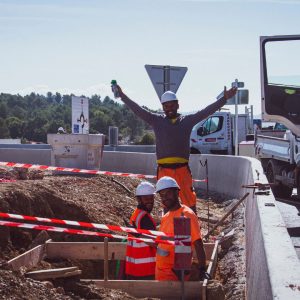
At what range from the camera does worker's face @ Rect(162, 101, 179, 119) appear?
8734 millimetres

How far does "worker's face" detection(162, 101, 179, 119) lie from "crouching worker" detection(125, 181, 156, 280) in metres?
1.48

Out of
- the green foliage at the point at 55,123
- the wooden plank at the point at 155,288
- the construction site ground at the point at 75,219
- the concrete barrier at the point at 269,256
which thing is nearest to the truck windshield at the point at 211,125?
the construction site ground at the point at 75,219

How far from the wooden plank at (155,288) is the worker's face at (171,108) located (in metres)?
2.62

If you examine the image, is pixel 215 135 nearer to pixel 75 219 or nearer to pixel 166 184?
pixel 75 219

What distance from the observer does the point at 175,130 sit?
8805 mm

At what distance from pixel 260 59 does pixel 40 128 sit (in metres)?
94.6

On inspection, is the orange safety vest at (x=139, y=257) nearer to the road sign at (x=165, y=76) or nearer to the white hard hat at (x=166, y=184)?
the white hard hat at (x=166, y=184)

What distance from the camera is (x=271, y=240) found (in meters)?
4.80

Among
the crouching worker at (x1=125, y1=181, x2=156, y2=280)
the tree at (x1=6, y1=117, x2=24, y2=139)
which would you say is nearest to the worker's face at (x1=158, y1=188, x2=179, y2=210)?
the crouching worker at (x1=125, y1=181, x2=156, y2=280)

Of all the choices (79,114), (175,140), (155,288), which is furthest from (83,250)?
(79,114)

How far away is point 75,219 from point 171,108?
124 inches

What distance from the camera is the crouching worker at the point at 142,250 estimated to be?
291 inches

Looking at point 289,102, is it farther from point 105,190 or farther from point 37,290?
point 37,290

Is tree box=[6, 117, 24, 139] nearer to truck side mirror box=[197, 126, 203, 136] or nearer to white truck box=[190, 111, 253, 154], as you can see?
white truck box=[190, 111, 253, 154]
